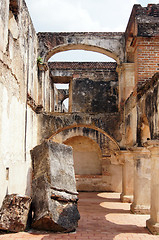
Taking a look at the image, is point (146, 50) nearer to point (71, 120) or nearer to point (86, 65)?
point (71, 120)

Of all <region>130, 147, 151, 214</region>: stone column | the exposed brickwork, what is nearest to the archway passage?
the exposed brickwork

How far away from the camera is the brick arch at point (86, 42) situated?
12.0 meters

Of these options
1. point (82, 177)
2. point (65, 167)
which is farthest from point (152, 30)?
point (82, 177)

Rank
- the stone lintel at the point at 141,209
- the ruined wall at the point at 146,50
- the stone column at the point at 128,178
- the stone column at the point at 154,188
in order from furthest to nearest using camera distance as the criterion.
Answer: the stone column at the point at 128,178 → the ruined wall at the point at 146,50 → the stone lintel at the point at 141,209 → the stone column at the point at 154,188

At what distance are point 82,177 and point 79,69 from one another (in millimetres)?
6439

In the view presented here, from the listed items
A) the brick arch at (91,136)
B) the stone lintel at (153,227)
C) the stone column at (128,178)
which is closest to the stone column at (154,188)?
the stone lintel at (153,227)

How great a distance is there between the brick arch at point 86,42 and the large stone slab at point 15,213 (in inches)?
283

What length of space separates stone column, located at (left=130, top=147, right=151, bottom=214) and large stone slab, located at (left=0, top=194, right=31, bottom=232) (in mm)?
3925

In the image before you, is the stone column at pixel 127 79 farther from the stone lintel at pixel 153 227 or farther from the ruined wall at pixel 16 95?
the stone lintel at pixel 153 227

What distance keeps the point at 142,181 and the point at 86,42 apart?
6386mm

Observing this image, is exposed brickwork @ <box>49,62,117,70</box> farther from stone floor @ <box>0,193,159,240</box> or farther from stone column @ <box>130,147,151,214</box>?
stone floor @ <box>0,193,159,240</box>

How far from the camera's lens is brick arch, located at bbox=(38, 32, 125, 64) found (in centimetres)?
1198

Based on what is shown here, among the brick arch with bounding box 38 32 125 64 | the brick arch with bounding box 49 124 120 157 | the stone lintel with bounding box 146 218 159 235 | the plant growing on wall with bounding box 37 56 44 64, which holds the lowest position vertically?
the stone lintel with bounding box 146 218 159 235

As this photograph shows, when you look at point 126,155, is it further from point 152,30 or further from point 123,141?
point 152,30
